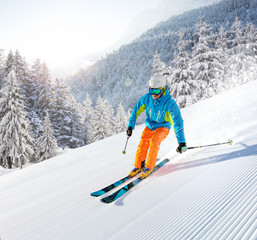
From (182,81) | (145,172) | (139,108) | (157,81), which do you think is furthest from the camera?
(182,81)

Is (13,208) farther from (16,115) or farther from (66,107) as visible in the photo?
(66,107)

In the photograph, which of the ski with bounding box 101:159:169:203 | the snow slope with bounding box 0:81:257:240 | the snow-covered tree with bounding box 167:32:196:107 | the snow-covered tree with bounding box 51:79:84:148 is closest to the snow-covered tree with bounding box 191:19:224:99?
the snow-covered tree with bounding box 167:32:196:107

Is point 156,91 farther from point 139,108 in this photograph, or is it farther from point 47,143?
point 47,143

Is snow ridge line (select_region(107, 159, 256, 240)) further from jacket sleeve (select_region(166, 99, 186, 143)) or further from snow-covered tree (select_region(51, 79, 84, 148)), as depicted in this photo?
snow-covered tree (select_region(51, 79, 84, 148))

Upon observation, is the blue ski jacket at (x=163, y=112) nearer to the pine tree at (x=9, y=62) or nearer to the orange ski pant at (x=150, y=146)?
the orange ski pant at (x=150, y=146)

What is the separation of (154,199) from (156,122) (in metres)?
1.66

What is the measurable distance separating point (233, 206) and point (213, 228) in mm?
361

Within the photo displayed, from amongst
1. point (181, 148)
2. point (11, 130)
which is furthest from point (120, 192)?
point (11, 130)

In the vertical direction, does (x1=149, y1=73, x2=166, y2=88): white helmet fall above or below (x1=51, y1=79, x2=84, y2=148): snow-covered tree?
above

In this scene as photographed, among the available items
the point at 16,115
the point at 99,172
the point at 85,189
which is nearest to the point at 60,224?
the point at 85,189

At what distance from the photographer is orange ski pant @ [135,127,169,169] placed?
336 cm

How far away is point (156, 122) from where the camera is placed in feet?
12.6

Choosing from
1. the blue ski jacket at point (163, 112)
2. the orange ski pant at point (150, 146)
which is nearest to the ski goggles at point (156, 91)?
the blue ski jacket at point (163, 112)

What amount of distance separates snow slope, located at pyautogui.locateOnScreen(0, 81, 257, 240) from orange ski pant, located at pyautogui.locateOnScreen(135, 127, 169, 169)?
0.26 meters
